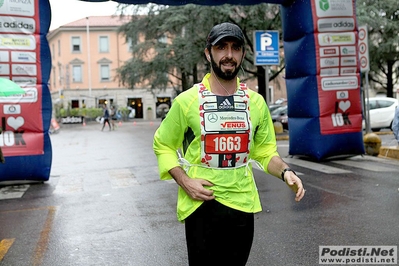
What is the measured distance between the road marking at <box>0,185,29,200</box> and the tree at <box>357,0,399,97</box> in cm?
1594

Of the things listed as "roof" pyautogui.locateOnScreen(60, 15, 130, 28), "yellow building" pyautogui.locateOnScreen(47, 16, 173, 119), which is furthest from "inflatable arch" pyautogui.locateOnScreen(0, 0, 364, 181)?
"roof" pyautogui.locateOnScreen(60, 15, 130, 28)

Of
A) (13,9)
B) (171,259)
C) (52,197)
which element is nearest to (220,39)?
(171,259)

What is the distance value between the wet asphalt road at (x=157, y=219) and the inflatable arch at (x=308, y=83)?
3.19 ft

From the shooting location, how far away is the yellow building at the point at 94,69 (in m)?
65.4

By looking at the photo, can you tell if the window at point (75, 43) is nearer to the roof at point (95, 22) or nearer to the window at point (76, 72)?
the roof at point (95, 22)

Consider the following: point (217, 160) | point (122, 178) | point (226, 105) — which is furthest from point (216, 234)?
point (122, 178)

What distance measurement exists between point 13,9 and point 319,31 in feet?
22.0

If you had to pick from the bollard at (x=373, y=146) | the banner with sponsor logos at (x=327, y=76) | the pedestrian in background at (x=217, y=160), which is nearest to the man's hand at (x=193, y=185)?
the pedestrian in background at (x=217, y=160)

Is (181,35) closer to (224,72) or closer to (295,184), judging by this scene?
(224,72)

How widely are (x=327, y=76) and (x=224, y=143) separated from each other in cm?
1012

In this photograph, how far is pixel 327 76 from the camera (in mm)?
12570

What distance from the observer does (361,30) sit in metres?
15.1

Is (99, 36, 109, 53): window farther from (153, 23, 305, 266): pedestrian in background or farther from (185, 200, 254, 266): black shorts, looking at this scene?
(185, 200, 254, 266): black shorts

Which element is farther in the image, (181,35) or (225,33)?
(181,35)
